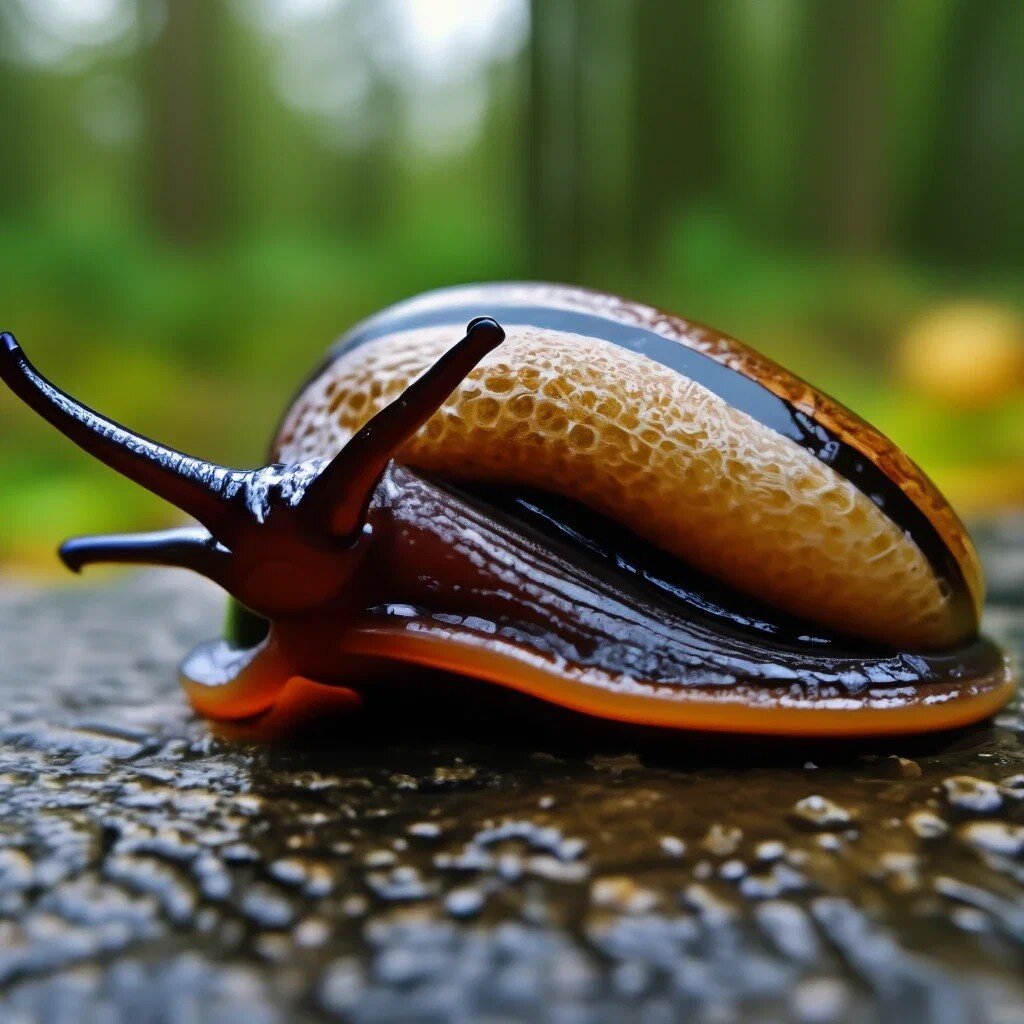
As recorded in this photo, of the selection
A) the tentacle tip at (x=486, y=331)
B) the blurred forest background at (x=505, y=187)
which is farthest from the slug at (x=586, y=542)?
the blurred forest background at (x=505, y=187)

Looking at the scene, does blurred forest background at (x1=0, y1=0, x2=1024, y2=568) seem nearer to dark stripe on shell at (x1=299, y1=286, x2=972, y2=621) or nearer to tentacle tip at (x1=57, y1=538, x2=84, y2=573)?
tentacle tip at (x1=57, y1=538, x2=84, y2=573)

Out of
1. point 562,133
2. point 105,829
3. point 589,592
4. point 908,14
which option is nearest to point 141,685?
point 105,829

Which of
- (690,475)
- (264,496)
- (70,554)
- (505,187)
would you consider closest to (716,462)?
(690,475)

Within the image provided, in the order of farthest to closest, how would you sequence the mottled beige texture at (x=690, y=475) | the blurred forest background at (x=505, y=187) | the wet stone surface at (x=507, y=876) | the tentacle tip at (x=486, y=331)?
the blurred forest background at (x=505, y=187)
the mottled beige texture at (x=690, y=475)
the tentacle tip at (x=486, y=331)
the wet stone surface at (x=507, y=876)

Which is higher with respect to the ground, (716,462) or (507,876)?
(716,462)

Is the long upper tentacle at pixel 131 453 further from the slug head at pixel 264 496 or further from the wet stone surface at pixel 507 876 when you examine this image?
the wet stone surface at pixel 507 876

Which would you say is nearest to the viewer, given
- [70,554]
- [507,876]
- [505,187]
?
[507,876]

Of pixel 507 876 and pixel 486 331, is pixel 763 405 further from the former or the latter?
pixel 507 876

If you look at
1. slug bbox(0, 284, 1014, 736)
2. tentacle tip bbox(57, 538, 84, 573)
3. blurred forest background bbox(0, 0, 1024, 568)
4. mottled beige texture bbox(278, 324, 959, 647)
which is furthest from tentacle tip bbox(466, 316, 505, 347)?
blurred forest background bbox(0, 0, 1024, 568)
